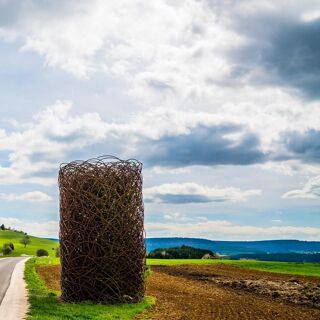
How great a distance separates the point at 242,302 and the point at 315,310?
8.13 feet

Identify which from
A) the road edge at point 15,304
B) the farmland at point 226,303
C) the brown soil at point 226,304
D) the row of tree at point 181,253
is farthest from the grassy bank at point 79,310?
the row of tree at point 181,253

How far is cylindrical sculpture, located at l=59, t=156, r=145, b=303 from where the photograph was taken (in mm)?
16453

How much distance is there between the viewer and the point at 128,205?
16.9 m

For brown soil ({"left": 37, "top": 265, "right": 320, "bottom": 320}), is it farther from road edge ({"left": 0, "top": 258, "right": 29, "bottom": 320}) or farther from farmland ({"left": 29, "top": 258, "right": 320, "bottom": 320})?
road edge ({"left": 0, "top": 258, "right": 29, "bottom": 320})

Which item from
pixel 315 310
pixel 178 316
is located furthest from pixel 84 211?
pixel 315 310

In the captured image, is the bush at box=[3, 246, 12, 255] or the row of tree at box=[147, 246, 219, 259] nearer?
the row of tree at box=[147, 246, 219, 259]

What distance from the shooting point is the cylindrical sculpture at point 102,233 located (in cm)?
1645

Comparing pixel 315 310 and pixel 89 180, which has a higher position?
pixel 89 180

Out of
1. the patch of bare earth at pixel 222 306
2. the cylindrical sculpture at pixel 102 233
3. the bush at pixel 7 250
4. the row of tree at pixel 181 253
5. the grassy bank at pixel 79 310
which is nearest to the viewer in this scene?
the grassy bank at pixel 79 310

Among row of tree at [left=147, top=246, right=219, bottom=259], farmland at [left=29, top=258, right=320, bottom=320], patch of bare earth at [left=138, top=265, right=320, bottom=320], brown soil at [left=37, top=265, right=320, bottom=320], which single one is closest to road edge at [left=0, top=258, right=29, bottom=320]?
farmland at [left=29, top=258, right=320, bottom=320]

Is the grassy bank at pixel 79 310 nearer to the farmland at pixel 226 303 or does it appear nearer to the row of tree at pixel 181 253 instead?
the farmland at pixel 226 303

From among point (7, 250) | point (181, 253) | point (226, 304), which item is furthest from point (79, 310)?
point (7, 250)

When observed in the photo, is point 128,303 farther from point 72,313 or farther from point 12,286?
point 12,286

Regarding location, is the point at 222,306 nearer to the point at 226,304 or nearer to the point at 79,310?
the point at 226,304
